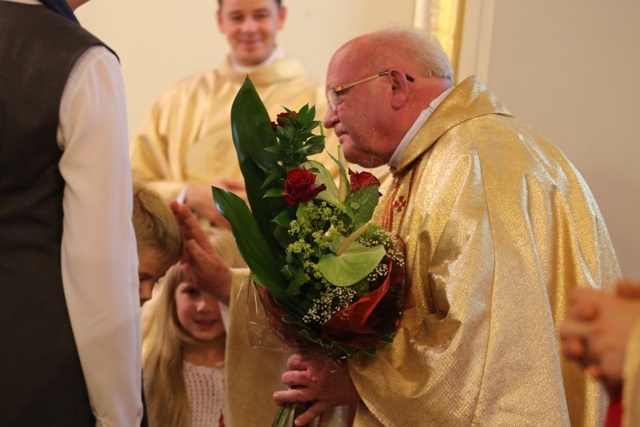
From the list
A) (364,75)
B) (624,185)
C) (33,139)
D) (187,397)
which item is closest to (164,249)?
(187,397)

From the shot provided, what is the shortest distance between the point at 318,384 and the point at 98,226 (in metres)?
0.80

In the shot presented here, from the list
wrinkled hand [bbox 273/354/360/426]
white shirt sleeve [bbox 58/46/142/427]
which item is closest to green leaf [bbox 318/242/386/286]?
wrinkled hand [bbox 273/354/360/426]

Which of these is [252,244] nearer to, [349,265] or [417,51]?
[349,265]

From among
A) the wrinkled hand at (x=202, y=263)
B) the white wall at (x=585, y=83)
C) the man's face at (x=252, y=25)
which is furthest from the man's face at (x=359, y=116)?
the man's face at (x=252, y=25)

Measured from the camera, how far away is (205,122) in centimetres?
505

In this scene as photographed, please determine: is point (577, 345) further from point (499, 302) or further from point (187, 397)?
point (187, 397)

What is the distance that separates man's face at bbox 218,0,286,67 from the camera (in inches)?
195

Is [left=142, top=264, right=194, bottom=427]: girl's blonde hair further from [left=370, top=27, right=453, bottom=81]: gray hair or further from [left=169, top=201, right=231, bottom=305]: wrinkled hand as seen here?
[left=370, top=27, right=453, bottom=81]: gray hair

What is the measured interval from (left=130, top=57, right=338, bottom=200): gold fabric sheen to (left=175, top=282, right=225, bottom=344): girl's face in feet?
2.70

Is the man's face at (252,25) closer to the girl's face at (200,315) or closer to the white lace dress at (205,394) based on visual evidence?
the girl's face at (200,315)

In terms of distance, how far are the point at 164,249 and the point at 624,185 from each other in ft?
6.15

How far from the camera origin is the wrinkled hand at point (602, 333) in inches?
46.8

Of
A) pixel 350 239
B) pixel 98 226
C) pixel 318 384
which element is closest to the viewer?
pixel 98 226

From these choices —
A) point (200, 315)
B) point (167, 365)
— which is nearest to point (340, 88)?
point (200, 315)
